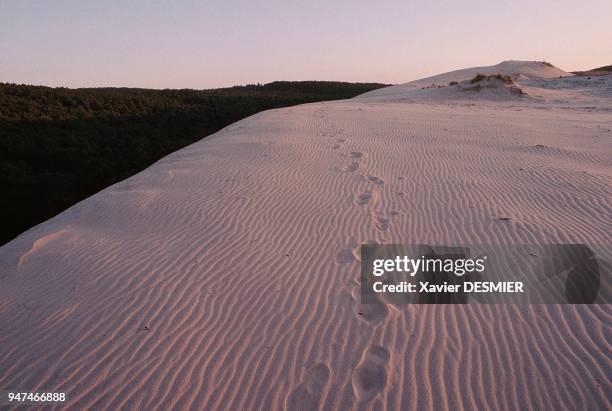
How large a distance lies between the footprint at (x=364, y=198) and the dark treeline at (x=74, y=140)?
664 centimetres

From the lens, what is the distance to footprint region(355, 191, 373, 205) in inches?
248

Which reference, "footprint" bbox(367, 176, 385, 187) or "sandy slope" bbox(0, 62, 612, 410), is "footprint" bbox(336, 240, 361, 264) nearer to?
"sandy slope" bbox(0, 62, 612, 410)

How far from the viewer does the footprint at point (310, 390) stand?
2762 mm

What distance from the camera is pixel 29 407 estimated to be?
2748 millimetres

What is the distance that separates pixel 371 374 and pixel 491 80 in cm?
2584

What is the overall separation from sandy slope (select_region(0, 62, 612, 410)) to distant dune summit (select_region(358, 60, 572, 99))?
58.5ft

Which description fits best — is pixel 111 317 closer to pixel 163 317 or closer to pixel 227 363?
pixel 163 317

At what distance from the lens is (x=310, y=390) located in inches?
113

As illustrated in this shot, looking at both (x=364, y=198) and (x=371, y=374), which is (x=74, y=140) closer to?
(x=364, y=198)

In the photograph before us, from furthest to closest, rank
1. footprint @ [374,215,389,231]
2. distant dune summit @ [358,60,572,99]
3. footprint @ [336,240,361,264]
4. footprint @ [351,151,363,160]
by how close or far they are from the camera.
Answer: distant dune summit @ [358,60,572,99]
footprint @ [351,151,363,160]
footprint @ [374,215,389,231]
footprint @ [336,240,361,264]

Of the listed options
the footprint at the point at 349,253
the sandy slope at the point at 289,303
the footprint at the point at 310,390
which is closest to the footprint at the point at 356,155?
the sandy slope at the point at 289,303

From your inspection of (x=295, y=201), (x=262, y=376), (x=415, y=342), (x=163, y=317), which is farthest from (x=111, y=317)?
(x=295, y=201)

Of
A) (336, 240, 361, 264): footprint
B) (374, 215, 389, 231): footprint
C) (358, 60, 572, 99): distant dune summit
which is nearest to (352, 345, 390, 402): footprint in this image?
(336, 240, 361, 264): footprint

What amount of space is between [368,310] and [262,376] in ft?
3.97
